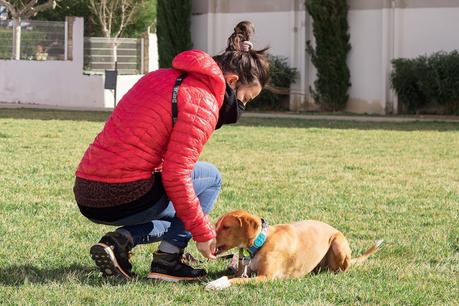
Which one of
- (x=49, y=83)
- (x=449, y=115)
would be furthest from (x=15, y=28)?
(x=449, y=115)

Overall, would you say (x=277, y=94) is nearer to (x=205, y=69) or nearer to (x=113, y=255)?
(x=113, y=255)

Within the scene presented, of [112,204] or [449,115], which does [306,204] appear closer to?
[112,204]

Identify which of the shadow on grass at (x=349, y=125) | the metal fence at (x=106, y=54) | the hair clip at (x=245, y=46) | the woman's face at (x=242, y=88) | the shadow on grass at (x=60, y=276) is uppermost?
the metal fence at (x=106, y=54)

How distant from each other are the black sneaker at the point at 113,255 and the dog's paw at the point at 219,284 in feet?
1.65

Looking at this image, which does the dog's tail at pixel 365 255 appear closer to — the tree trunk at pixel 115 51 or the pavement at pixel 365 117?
the pavement at pixel 365 117

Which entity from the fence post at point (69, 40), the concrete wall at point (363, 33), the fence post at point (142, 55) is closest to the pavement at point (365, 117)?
the concrete wall at point (363, 33)

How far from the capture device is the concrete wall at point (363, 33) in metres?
22.4

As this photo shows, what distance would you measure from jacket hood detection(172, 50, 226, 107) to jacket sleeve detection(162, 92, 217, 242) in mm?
61

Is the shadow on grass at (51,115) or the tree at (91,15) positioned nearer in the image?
the shadow on grass at (51,115)

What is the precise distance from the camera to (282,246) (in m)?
5.19

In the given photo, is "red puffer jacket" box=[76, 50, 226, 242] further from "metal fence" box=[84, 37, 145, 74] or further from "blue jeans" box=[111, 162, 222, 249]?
"metal fence" box=[84, 37, 145, 74]

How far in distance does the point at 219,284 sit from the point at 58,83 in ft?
72.2

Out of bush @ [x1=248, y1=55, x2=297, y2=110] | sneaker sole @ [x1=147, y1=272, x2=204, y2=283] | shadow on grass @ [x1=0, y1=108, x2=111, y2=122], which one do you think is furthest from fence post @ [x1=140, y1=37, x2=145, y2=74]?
sneaker sole @ [x1=147, y1=272, x2=204, y2=283]

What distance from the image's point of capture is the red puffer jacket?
4.67 meters
